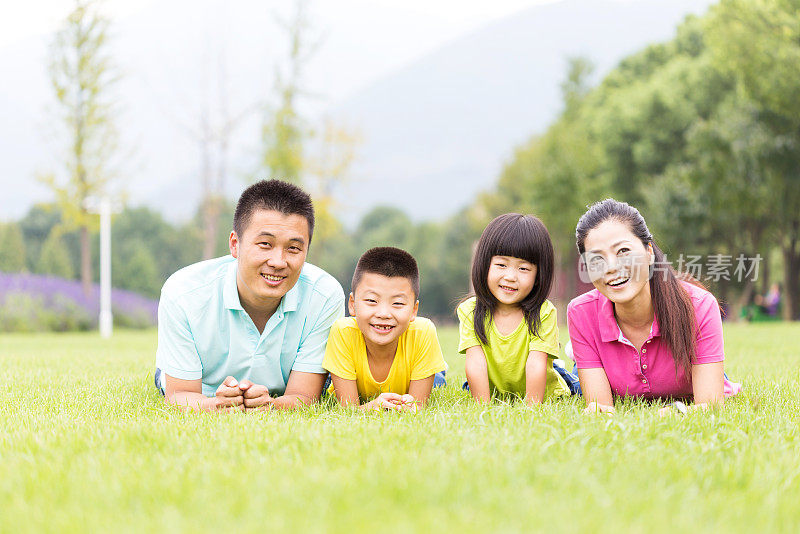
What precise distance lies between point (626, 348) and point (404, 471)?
7.92 feet

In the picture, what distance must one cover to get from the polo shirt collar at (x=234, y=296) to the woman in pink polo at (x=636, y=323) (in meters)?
1.80

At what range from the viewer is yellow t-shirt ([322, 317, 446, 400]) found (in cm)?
462

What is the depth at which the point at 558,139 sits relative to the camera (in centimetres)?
2852

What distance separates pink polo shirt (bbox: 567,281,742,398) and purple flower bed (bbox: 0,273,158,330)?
52.5ft

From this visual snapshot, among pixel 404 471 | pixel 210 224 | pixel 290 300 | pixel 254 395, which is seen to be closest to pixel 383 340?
pixel 290 300

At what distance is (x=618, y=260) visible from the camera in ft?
13.5

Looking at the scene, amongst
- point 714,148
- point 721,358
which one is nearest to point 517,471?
point 721,358

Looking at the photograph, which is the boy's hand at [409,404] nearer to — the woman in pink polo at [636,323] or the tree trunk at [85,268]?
the woman in pink polo at [636,323]

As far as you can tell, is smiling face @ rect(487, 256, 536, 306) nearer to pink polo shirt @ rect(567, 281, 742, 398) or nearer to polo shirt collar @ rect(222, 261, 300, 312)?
pink polo shirt @ rect(567, 281, 742, 398)

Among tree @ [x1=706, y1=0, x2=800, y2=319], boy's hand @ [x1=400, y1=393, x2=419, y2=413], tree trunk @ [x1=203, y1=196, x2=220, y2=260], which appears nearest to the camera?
boy's hand @ [x1=400, y1=393, x2=419, y2=413]

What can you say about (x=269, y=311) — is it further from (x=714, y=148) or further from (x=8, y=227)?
(x=8, y=227)

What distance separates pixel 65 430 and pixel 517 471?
2325 millimetres

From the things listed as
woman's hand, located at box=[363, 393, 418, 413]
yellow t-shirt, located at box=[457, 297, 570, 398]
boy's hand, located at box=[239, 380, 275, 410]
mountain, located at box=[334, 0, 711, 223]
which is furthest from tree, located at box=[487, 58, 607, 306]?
mountain, located at box=[334, 0, 711, 223]

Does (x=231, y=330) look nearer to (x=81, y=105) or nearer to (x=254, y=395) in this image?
(x=254, y=395)
